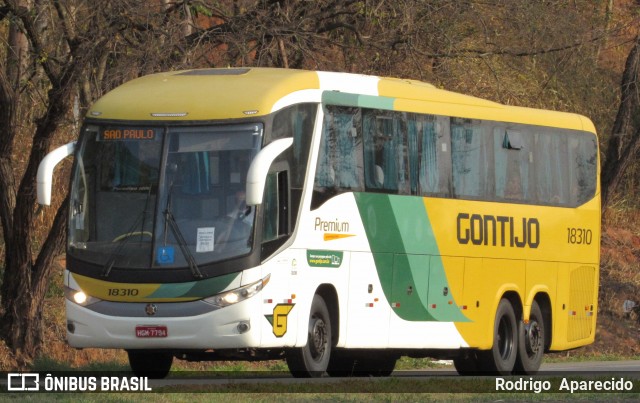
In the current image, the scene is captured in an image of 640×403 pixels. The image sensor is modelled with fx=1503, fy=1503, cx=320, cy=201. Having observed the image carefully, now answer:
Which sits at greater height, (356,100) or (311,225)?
(356,100)

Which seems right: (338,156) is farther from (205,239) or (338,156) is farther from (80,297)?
(80,297)

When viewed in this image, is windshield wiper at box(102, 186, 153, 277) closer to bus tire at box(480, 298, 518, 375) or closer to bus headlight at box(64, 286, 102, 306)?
bus headlight at box(64, 286, 102, 306)

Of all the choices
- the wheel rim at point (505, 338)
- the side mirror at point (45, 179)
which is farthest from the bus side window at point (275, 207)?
the wheel rim at point (505, 338)

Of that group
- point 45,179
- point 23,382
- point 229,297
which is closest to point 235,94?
point 45,179

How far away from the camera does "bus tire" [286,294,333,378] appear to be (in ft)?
54.9

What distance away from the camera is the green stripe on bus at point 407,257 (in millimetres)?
18109

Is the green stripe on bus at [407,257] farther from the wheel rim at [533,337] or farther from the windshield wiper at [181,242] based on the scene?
the windshield wiper at [181,242]

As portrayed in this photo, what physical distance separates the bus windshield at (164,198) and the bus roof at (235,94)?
8.8 inches

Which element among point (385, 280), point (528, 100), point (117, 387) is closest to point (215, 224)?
point (117, 387)

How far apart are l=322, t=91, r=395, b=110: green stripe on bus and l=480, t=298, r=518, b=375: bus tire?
359 cm

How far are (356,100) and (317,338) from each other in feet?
9.98

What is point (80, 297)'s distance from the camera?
635 inches

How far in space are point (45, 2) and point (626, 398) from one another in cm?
1109

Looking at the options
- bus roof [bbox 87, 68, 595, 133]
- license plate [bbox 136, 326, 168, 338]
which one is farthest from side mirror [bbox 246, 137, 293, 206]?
license plate [bbox 136, 326, 168, 338]
